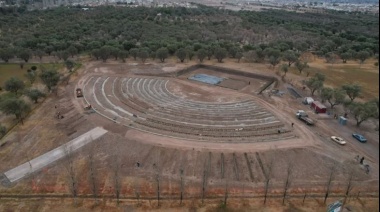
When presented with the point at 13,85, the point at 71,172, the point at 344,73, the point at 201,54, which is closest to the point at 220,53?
the point at 201,54

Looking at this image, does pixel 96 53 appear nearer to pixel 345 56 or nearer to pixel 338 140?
pixel 338 140

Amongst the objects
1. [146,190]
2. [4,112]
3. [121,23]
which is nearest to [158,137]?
[146,190]

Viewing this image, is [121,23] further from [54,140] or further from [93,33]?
[54,140]

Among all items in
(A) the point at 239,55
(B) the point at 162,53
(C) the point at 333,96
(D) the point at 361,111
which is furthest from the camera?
(A) the point at 239,55

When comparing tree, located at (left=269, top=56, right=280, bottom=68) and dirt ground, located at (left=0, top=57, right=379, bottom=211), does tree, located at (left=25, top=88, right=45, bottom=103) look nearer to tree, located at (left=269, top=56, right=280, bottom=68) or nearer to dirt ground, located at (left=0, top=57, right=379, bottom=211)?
dirt ground, located at (left=0, top=57, right=379, bottom=211)

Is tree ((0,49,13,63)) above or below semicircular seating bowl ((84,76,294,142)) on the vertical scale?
above

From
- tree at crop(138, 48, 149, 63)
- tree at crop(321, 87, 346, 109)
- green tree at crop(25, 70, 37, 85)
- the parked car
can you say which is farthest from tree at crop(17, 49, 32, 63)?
the parked car

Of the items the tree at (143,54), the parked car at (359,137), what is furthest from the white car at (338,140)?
the tree at (143,54)
